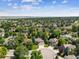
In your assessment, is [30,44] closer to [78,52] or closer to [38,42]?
[38,42]

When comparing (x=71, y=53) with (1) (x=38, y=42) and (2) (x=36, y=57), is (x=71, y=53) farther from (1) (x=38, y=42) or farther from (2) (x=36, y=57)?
(1) (x=38, y=42)

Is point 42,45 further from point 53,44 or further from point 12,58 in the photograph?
point 12,58

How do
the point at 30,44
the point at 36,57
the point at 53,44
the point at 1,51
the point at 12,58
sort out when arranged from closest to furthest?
1. the point at 36,57
2. the point at 12,58
3. the point at 1,51
4. the point at 30,44
5. the point at 53,44

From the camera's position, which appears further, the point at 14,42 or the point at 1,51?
the point at 14,42

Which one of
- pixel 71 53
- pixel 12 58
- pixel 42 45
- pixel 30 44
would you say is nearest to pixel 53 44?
pixel 42 45

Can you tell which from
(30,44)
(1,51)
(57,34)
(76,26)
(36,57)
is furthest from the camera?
(76,26)

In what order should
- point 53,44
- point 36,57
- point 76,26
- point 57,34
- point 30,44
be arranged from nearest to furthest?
point 36,57
point 30,44
point 53,44
point 57,34
point 76,26

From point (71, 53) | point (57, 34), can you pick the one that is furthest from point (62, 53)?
point (57, 34)

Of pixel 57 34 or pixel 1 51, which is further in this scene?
pixel 57 34

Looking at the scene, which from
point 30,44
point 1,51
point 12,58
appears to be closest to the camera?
point 12,58
